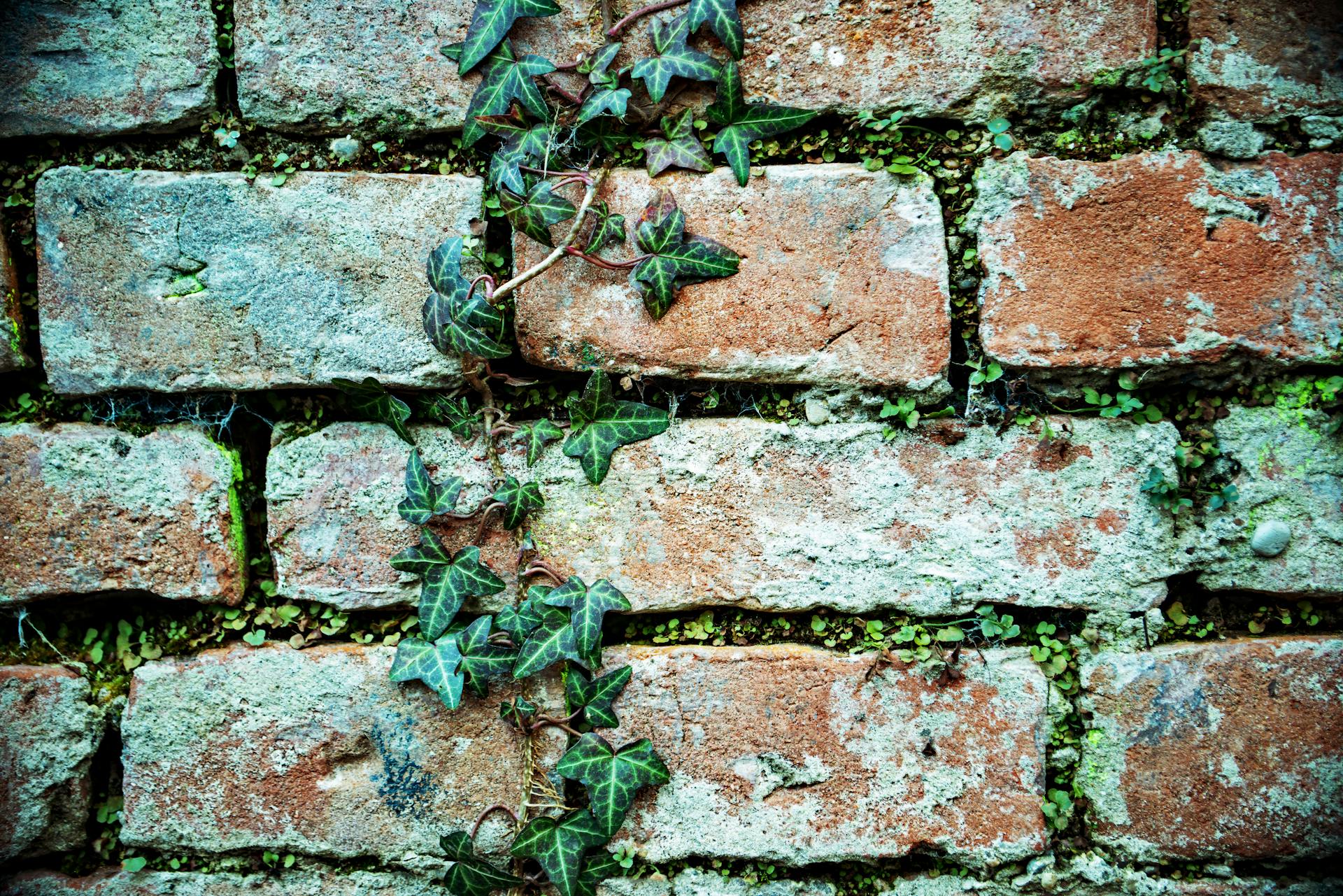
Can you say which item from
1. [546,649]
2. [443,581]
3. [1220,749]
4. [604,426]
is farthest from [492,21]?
[1220,749]

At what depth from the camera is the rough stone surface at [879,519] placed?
1381mm

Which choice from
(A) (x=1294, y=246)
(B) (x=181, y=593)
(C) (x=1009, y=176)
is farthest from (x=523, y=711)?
(A) (x=1294, y=246)

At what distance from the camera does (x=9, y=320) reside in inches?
56.3

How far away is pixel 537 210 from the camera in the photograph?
136 centimetres

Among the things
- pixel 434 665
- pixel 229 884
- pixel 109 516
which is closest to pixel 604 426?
pixel 434 665

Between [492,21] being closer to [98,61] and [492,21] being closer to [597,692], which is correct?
[98,61]

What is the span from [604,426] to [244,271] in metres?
0.72

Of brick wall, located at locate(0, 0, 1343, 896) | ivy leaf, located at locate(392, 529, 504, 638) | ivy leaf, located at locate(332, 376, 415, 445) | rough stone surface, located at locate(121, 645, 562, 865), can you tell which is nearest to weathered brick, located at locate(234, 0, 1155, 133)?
brick wall, located at locate(0, 0, 1343, 896)

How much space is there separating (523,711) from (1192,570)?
123 cm

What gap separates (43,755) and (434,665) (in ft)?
2.50

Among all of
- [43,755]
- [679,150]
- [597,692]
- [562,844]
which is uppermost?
[679,150]

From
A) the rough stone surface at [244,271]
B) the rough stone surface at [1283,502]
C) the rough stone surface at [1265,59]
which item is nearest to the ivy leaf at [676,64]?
the rough stone surface at [244,271]

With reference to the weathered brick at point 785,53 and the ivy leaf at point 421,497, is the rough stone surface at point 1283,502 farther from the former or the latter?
the ivy leaf at point 421,497

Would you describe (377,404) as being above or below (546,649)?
above
